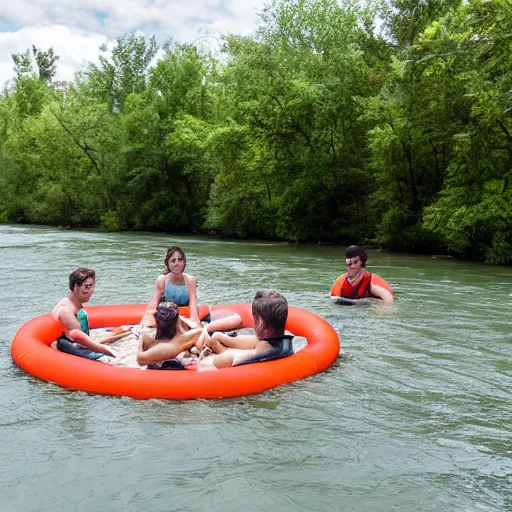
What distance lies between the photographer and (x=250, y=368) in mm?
4316

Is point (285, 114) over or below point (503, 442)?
over

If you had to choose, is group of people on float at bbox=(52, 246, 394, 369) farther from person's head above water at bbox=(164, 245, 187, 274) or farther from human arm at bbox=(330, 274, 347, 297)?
human arm at bbox=(330, 274, 347, 297)

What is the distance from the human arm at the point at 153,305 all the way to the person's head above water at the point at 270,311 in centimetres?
135

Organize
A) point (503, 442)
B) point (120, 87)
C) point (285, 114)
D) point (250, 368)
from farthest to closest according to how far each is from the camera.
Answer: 1. point (120, 87)
2. point (285, 114)
3. point (250, 368)
4. point (503, 442)

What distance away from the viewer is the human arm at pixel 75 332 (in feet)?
16.0

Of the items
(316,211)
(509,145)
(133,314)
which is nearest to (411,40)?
(316,211)

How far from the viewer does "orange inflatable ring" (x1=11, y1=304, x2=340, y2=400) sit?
4094mm

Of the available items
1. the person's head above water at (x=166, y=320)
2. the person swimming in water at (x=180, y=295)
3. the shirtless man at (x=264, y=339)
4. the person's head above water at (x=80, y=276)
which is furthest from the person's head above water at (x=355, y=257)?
the person's head above water at (x=80, y=276)

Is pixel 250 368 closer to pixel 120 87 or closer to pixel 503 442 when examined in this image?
Result: pixel 503 442

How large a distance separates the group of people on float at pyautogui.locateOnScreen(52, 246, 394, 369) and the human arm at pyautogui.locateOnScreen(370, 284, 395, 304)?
261 cm

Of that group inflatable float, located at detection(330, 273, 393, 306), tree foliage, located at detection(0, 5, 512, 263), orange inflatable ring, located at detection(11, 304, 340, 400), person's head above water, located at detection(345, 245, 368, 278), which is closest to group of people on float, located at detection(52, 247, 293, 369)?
orange inflatable ring, located at detection(11, 304, 340, 400)

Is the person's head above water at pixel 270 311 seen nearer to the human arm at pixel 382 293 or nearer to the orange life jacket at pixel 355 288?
the orange life jacket at pixel 355 288

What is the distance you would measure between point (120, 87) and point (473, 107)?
24.9m

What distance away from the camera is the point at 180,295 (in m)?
6.02
